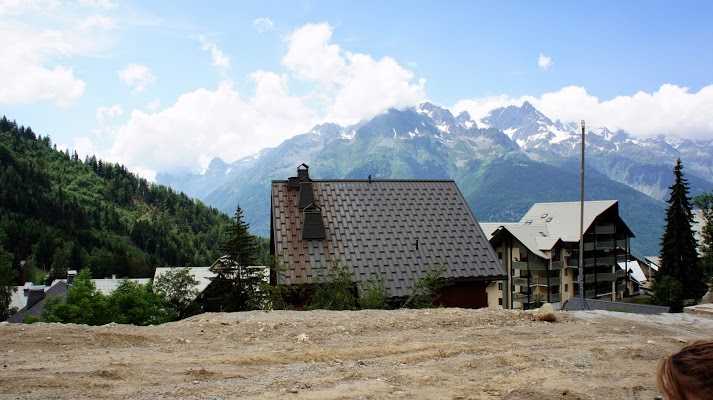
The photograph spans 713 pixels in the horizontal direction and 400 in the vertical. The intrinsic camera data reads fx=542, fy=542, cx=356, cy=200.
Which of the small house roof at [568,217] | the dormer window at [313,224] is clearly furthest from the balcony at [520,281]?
the dormer window at [313,224]

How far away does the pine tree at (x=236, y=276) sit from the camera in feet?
58.3

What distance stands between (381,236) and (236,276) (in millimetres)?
5499

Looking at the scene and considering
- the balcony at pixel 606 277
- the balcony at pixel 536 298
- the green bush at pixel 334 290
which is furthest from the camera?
the balcony at pixel 606 277

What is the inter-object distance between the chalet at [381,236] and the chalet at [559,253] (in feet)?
95.1

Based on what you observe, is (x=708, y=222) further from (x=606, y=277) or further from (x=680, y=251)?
(x=606, y=277)

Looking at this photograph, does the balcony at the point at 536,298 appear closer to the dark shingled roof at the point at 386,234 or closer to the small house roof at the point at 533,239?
the small house roof at the point at 533,239

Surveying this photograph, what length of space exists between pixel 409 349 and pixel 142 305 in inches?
1093

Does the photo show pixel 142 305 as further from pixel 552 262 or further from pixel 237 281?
pixel 552 262

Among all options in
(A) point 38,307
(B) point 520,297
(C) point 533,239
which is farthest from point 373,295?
(A) point 38,307

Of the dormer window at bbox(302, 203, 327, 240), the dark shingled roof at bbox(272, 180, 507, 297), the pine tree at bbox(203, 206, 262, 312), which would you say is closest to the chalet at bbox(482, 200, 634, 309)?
the dark shingled roof at bbox(272, 180, 507, 297)

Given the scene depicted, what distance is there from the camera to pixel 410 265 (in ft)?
63.2

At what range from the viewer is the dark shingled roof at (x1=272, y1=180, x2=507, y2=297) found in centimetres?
1888

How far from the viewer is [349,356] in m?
9.66

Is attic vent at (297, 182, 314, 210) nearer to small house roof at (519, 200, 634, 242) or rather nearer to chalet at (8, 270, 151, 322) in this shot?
small house roof at (519, 200, 634, 242)
